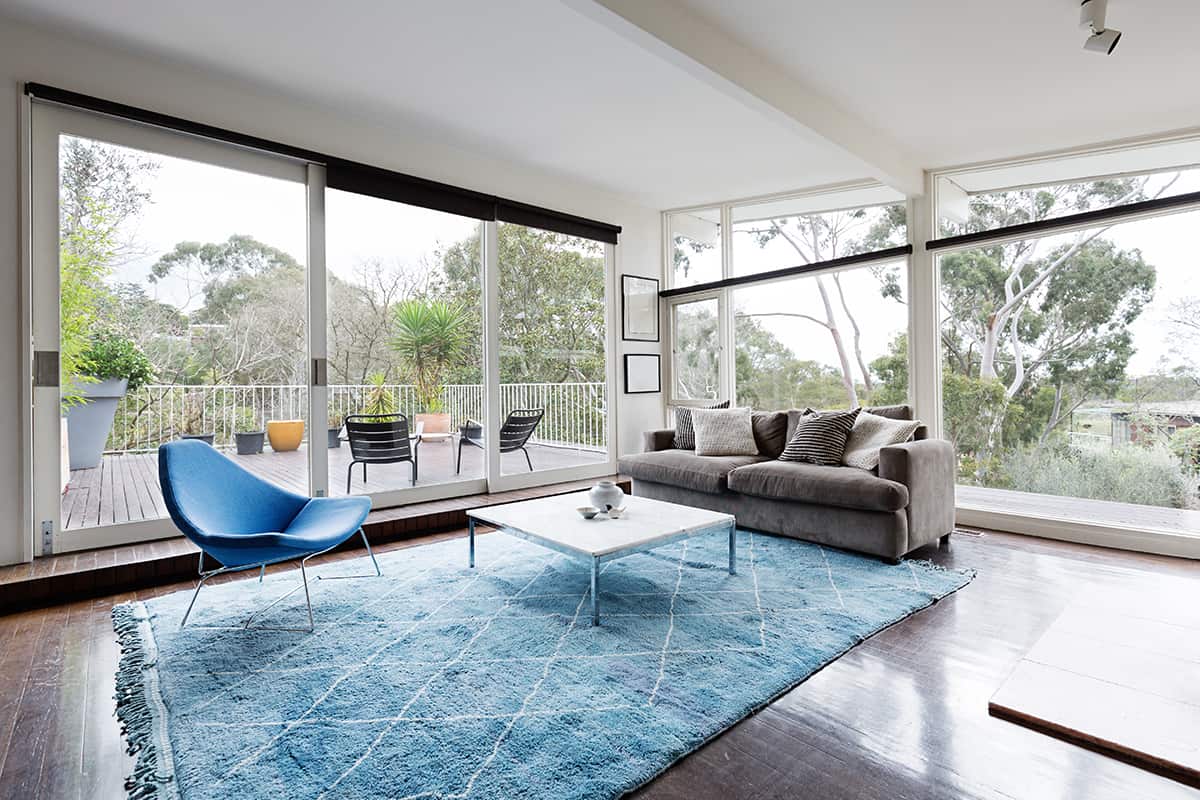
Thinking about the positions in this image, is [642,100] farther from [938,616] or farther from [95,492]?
[95,492]

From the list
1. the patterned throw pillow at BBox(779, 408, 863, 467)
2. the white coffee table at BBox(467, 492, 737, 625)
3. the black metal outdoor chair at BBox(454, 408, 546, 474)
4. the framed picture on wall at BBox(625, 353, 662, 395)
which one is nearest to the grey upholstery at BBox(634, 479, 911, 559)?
the patterned throw pillow at BBox(779, 408, 863, 467)

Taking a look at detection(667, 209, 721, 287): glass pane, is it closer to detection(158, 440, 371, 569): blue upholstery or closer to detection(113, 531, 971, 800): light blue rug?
detection(113, 531, 971, 800): light blue rug

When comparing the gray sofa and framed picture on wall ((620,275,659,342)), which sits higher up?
framed picture on wall ((620,275,659,342))

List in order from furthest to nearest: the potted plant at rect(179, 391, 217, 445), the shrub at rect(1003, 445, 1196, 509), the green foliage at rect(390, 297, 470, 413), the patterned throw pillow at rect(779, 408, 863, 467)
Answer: the green foliage at rect(390, 297, 470, 413) → the patterned throw pillow at rect(779, 408, 863, 467) → the shrub at rect(1003, 445, 1196, 509) → the potted plant at rect(179, 391, 217, 445)

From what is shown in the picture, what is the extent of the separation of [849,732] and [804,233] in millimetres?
4433

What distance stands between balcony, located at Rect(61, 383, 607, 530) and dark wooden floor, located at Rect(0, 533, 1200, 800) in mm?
810

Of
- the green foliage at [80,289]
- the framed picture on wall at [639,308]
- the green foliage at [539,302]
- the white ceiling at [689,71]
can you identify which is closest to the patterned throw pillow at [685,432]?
the green foliage at [539,302]

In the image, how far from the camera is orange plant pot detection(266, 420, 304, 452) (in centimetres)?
389

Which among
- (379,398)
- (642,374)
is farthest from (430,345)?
(642,374)

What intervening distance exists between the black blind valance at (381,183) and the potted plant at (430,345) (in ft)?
2.53

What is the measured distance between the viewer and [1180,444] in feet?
12.1

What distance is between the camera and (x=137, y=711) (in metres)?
1.87

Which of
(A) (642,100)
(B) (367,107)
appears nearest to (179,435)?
(B) (367,107)

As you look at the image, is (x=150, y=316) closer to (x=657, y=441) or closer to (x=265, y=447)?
(x=265, y=447)
